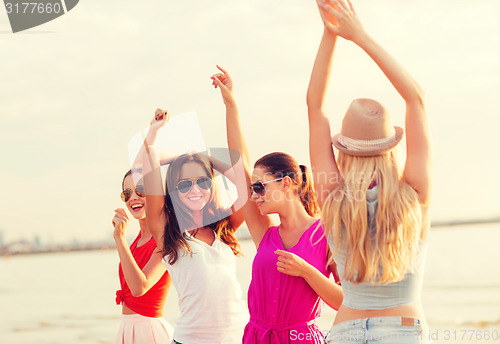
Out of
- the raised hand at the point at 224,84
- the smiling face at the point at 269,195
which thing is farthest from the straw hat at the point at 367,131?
the raised hand at the point at 224,84

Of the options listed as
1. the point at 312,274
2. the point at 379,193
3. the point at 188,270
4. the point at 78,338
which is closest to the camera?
the point at 379,193

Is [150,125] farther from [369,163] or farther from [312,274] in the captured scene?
[369,163]

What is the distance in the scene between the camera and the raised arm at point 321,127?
290 centimetres

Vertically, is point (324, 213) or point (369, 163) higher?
point (369, 163)

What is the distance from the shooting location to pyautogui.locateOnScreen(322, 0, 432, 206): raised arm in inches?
109

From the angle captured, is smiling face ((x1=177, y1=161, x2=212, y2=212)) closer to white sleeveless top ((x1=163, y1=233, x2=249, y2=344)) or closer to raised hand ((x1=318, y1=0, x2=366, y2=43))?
white sleeveless top ((x1=163, y1=233, x2=249, y2=344))

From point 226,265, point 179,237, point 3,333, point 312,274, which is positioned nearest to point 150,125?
point 179,237

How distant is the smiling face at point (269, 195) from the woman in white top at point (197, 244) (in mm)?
567

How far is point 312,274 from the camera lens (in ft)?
11.2

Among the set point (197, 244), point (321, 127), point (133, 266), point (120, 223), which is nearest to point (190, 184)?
point (197, 244)

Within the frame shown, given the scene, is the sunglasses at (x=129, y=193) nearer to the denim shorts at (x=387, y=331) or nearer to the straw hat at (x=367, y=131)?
the straw hat at (x=367, y=131)

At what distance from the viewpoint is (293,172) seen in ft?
12.4

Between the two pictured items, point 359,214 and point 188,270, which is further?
point 188,270

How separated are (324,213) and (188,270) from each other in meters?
1.43
